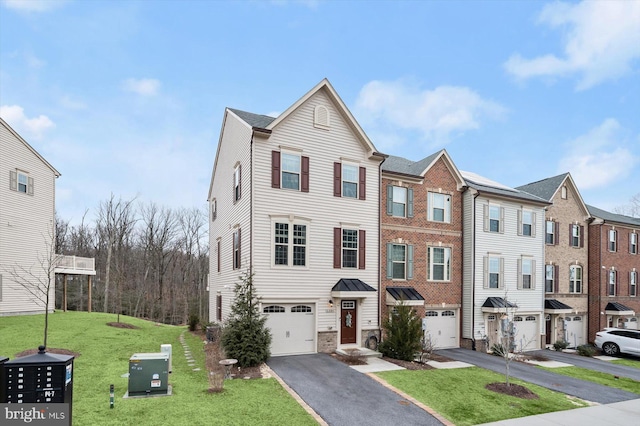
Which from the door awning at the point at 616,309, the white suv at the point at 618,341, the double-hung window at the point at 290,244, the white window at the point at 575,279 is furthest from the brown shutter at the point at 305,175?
the door awning at the point at 616,309

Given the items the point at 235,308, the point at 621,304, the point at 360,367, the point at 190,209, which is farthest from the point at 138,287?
the point at 621,304

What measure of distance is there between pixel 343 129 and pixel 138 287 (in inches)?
1389

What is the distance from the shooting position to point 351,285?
1748 cm

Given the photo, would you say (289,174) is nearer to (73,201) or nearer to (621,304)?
(621,304)

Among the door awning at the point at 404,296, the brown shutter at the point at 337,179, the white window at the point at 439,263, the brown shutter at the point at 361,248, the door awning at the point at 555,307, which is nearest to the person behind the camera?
the brown shutter at the point at 337,179

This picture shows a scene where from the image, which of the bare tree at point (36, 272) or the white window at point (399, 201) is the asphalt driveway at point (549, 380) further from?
the bare tree at point (36, 272)

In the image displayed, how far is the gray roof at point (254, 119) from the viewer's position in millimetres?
17656

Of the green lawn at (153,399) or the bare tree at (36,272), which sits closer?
the green lawn at (153,399)

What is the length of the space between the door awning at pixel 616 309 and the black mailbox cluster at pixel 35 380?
3266 centimetres

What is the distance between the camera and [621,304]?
28.5 metres

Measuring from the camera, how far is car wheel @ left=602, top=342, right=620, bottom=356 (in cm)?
2442

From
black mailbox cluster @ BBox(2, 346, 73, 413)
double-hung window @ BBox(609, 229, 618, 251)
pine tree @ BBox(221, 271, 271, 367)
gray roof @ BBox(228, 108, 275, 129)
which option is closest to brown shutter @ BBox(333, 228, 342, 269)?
pine tree @ BBox(221, 271, 271, 367)

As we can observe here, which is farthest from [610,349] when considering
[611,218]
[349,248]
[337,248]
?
[337,248]

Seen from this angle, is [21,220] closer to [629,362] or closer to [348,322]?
[348,322]
